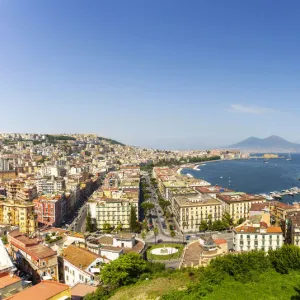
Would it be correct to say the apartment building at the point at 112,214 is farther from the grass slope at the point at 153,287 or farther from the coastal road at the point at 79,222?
the grass slope at the point at 153,287

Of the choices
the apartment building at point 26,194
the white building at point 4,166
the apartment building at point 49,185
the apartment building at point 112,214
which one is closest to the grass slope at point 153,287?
the apartment building at point 112,214

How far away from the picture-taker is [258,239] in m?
22.1

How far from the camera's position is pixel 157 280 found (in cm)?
1432

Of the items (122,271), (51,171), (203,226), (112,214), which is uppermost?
(51,171)

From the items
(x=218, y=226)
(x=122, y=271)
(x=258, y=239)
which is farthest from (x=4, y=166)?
(x=122, y=271)

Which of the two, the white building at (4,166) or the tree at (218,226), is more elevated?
the white building at (4,166)

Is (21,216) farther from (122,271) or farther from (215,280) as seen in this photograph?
(215,280)

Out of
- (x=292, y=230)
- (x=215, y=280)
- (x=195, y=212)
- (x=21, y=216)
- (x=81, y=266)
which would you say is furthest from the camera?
(x=195, y=212)

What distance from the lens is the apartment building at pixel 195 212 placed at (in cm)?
3281

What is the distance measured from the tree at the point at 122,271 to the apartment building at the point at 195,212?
17.5 metres

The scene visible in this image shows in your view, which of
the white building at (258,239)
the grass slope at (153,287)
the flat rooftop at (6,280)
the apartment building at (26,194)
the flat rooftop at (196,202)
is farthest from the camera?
the apartment building at (26,194)

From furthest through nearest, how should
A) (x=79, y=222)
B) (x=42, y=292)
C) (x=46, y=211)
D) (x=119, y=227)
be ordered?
(x=79, y=222)
(x=46, y=211)
(x=119, y=227)
(x=42, y=292)

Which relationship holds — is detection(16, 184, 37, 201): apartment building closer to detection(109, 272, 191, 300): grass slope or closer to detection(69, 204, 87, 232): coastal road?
detection(69, 204, 87, 232): coastal road

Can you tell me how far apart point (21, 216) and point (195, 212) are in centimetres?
1662
